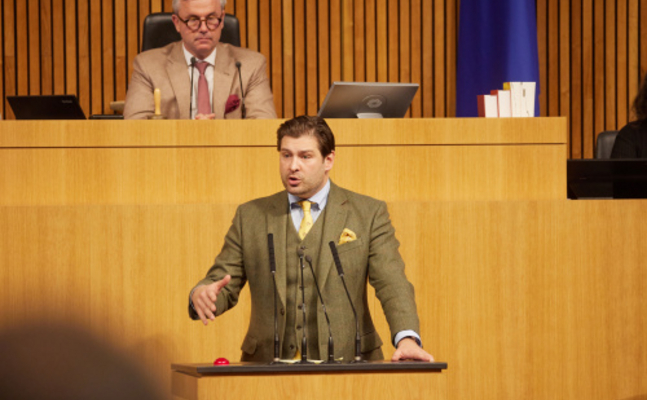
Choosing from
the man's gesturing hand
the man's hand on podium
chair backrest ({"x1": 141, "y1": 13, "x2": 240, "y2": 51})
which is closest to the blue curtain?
chair backrest ({"x1": 141, "y1": 13, "x2": 240, "y2": 51})

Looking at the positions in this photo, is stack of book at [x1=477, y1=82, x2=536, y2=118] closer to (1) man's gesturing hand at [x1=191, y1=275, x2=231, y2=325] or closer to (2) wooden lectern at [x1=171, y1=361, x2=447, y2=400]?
(1) man's gesturing hand at [x1=191, y1=275, x2=231, y2=325]

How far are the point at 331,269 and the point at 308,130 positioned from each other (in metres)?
0.44

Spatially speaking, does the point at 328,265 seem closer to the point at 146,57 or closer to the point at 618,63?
the point at 146,57

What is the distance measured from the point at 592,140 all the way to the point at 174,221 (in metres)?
4.61

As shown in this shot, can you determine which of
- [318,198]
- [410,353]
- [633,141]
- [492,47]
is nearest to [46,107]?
[318,198]

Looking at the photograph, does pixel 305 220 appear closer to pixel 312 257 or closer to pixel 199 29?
pixel 312 257

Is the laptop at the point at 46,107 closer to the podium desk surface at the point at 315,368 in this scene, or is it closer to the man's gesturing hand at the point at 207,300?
the man's gesturing hand at the point at 207,300

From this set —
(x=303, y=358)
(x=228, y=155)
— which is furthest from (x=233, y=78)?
(x=303, y=358)

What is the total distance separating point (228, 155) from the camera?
3.86 metres

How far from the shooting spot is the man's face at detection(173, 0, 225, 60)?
178 inches

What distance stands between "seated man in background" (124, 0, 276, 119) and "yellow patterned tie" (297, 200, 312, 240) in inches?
67.3

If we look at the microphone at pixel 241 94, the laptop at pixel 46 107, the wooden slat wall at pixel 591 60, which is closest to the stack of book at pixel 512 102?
the microphone at pixel 241 94

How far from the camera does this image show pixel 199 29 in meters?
4.59

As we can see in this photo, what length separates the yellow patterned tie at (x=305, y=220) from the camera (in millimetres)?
2898
